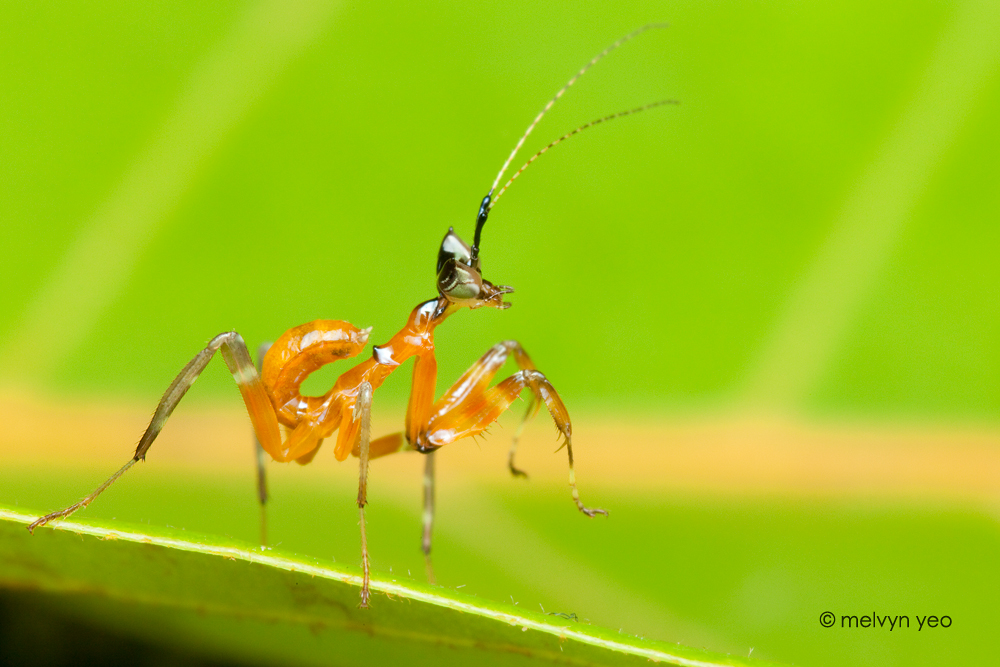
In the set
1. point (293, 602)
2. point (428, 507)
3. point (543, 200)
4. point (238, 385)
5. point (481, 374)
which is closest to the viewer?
point (293, 602)

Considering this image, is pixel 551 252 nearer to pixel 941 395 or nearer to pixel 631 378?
pixel 631 378

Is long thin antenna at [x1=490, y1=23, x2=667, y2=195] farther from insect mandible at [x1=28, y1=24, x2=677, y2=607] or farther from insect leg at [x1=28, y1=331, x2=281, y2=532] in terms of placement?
insect leg at [x1=28, y1=331, x2=281, y2=532]

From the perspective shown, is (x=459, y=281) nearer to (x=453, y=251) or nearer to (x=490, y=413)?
(x=453, y=251)

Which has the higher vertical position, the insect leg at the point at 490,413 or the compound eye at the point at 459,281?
the compound eye at the point at 459,281

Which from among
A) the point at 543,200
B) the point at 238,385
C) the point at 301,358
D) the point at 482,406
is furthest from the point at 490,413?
the point at 543,200

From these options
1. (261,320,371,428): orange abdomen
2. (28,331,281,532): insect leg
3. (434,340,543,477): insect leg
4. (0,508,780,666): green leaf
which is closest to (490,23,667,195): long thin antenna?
(434,340,543,477): insect leg

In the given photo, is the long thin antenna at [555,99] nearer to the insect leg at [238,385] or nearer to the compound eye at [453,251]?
the compound eye at [453,251]

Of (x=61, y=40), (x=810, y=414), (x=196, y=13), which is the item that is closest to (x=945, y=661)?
(x=810, y=414)

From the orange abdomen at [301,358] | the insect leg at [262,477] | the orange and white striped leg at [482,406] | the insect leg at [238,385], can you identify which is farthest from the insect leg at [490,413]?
the insect leg at [262,477]
